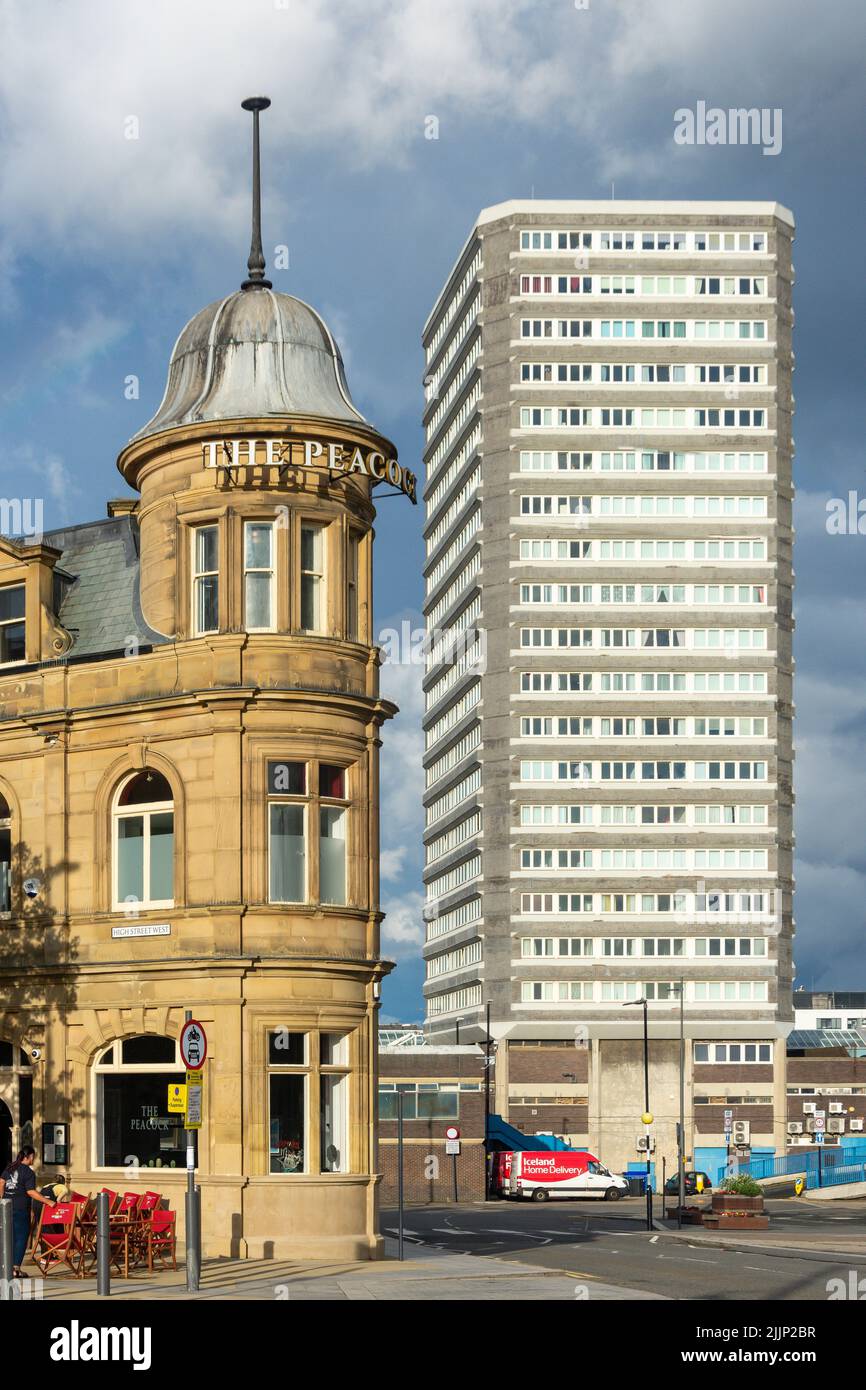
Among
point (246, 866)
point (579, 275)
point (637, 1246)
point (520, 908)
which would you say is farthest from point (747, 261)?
point (246, 866)

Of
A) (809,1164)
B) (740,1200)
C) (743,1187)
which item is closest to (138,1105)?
(740,1200)

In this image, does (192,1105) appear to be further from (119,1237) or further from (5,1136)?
(5,1136)

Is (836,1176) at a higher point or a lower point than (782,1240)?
lower

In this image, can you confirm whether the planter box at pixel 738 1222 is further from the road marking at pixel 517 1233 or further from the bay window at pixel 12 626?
the bay window at pixel 12 626

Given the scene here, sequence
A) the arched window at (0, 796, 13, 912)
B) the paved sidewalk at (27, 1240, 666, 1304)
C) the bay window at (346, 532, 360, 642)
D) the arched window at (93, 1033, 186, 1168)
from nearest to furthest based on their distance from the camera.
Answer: the paved sidewalk at (27, 1240, 666, 1304) < the arched window at (93, 1033, 186, 1168) < the bay window at (346, 532, 360, 642) < the arched window at (0, 796, 13, 912)

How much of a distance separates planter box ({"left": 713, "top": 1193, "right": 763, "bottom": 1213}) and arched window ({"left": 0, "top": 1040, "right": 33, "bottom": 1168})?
98.2 ft

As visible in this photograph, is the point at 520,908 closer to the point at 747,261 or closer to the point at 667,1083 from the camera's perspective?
the point at 667,1083

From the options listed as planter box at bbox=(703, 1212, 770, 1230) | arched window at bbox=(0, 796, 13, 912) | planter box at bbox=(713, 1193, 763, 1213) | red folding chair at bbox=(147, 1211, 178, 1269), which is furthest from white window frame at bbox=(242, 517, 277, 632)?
planter box at bbox=(713, 1193, 763, 1213)

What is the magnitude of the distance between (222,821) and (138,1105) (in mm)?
5455

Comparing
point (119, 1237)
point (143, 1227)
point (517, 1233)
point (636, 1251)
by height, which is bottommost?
point (517, 1233)

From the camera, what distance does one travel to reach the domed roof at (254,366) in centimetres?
3747

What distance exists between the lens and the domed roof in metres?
37.5

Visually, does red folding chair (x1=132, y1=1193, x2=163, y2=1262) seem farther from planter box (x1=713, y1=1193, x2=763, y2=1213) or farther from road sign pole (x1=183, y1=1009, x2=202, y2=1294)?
planter box (x1=713, y1=1193, x2=763, y2=1213)

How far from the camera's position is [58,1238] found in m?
28.9
